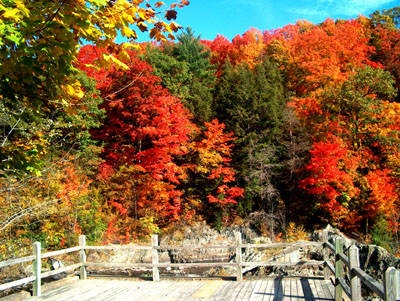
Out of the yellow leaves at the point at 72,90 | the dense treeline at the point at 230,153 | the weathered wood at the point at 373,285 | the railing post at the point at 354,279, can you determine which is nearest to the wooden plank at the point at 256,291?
the railing post at the point at 354,279

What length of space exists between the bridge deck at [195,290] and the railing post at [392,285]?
3908 millimetres

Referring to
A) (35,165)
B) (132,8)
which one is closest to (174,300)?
(35,165)

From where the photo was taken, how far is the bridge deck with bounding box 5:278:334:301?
710 centimetres

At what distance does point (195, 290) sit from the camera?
7777 mm

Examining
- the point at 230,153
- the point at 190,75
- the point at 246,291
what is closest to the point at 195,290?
the point at 246,291

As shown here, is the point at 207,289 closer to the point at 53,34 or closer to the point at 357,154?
the point at 53,34

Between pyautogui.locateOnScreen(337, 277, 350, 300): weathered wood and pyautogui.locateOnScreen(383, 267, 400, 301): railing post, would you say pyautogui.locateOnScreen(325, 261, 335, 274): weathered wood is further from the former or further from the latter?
pyautogui.locateOnScreen(383, 267, 400, 301): railing post

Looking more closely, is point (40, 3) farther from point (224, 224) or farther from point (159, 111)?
point (224, 224)

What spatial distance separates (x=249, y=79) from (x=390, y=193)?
43.8 ft

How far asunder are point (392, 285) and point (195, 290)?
5.35 m

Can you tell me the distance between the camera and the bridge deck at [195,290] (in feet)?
23.3

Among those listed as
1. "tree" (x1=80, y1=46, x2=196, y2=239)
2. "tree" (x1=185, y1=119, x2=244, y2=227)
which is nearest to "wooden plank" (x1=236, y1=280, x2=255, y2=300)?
"tree" (x1=80, y1=46, x2=196, y2=239)

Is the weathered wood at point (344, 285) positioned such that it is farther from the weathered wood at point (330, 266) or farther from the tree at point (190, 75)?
the tree at point (190, 75)

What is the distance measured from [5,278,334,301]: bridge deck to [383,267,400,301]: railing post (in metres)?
3.91
